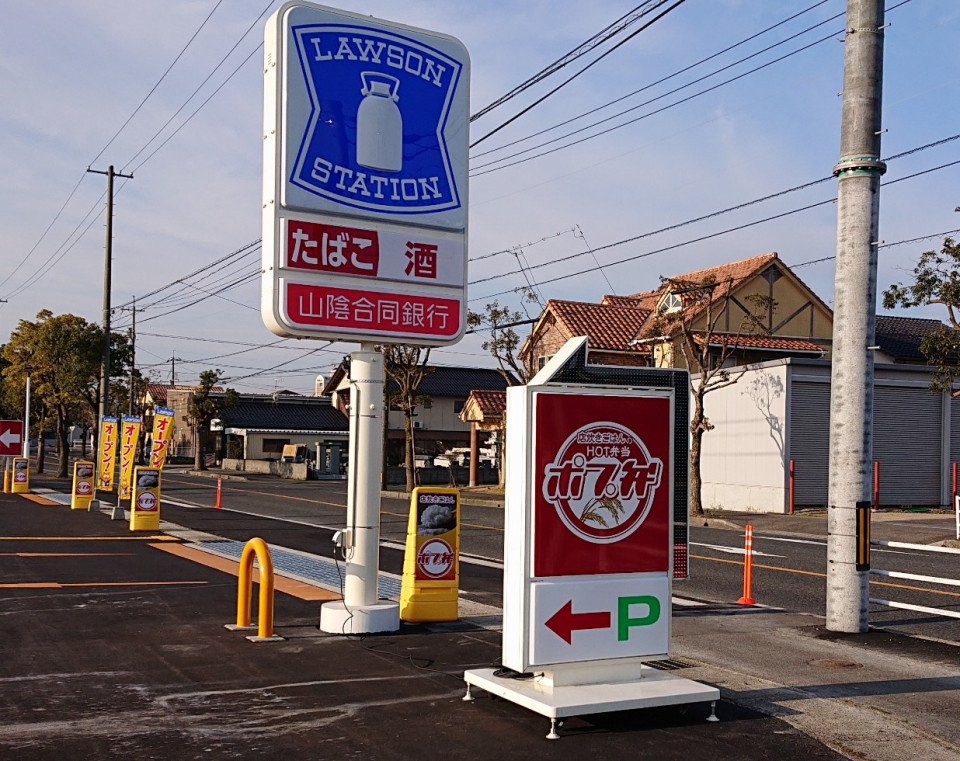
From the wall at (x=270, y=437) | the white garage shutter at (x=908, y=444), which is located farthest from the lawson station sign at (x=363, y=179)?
the wall at (x=270, y=437)

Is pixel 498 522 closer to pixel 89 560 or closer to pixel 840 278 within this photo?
pixel 89 560

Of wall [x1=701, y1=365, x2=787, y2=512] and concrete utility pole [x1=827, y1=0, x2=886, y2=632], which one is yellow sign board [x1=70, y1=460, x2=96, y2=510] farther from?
concrete utility pole [x1=827, y1=0, x2=886, y2=632]

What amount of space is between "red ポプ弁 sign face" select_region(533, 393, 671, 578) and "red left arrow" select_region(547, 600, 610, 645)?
0.26 metres

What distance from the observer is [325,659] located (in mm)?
8391

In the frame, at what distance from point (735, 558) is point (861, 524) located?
867 cm

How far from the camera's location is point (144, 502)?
20906 mm

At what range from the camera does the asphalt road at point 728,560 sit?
12.9 metres

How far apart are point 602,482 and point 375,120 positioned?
476 cm

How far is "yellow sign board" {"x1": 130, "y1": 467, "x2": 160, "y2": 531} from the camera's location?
20.8m

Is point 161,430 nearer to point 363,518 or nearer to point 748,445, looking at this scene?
point 363,518

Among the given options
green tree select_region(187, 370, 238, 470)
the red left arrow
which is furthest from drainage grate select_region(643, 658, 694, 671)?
green tree select_region(187, 370, 238, 470)

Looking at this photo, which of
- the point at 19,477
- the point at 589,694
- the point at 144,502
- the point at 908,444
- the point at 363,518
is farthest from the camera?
the point at 19,477

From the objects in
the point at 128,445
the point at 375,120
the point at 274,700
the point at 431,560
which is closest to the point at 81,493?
the point at 128,445

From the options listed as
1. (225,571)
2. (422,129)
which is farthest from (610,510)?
(225,571)
